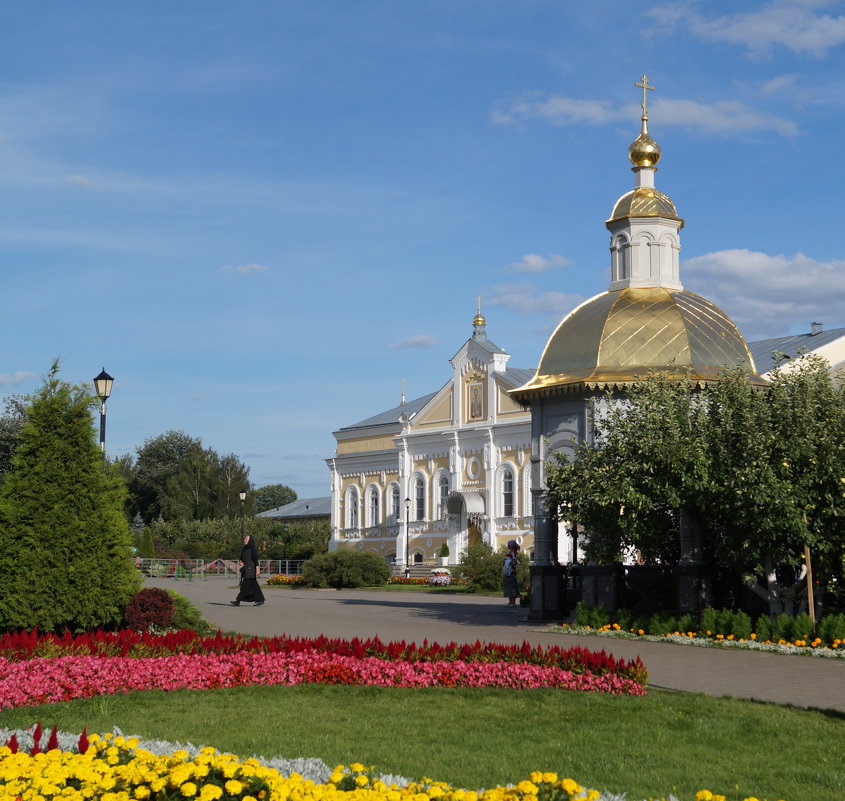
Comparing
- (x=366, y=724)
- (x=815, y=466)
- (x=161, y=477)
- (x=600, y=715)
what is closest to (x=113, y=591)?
(x=366, y=724)

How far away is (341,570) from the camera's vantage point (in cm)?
3312

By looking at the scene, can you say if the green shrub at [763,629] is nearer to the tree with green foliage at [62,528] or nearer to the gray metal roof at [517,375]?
the tree with green foliage at [62,528]

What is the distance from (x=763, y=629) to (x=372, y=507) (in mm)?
43996

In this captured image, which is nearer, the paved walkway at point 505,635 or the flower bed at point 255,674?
the flower bed at point 255,674

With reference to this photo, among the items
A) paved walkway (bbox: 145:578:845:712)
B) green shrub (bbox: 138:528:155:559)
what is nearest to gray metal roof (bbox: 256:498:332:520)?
green shrub (bbox: 138:528:155:559)

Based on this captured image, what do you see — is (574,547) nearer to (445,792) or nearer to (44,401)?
(44,401)

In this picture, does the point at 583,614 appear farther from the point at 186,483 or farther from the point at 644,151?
the point at 186,483

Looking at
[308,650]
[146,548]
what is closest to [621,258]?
[308,650]

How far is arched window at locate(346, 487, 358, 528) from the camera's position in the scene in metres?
58.2

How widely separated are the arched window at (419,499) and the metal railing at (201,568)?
655 cm

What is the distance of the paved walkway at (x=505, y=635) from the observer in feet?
33.8

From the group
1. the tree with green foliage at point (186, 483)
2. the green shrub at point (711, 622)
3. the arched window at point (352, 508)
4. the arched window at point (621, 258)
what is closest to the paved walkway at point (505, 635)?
the green shrub at point (711, 622)

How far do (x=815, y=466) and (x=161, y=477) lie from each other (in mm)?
65257

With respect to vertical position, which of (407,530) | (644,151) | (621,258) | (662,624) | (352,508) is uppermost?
(644,151)
